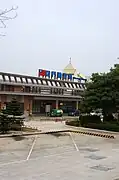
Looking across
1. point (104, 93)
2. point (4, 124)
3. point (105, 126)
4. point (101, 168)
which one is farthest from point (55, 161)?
point (105, 126)

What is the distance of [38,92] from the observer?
54625 mm

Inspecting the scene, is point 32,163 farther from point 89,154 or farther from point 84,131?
point 84,131

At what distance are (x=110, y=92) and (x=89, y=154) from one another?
12.2 metres

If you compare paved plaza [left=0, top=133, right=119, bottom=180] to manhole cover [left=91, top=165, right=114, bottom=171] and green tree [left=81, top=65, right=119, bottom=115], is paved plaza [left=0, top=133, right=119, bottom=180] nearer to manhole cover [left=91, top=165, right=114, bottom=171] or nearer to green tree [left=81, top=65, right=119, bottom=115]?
manhole cover [left=91, top=165, right=114, bottom=171]

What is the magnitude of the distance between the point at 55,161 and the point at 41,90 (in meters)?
41.1

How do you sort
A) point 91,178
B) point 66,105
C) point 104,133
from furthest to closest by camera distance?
point 66,105 → point 104,133 → point 91,178

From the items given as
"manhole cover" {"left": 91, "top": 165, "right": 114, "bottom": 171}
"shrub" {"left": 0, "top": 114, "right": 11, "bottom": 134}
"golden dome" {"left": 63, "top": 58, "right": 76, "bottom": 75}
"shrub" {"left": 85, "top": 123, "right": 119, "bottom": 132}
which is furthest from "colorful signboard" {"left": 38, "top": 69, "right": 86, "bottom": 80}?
"manhole cover" {"left": 91, "top": 165, "right": 114, "bottom": 171}

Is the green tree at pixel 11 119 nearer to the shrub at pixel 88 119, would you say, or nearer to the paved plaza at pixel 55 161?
the paved plaza at pixel 55 161

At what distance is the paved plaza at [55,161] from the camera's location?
11469mm

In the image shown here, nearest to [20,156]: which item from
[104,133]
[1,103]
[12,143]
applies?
[12,143]

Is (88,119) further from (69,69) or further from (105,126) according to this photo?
(69,69)

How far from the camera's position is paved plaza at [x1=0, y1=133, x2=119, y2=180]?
452 inches

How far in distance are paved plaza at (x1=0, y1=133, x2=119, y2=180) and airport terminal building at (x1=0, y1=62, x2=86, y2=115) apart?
29.3 m

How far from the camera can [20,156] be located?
1560 cm
